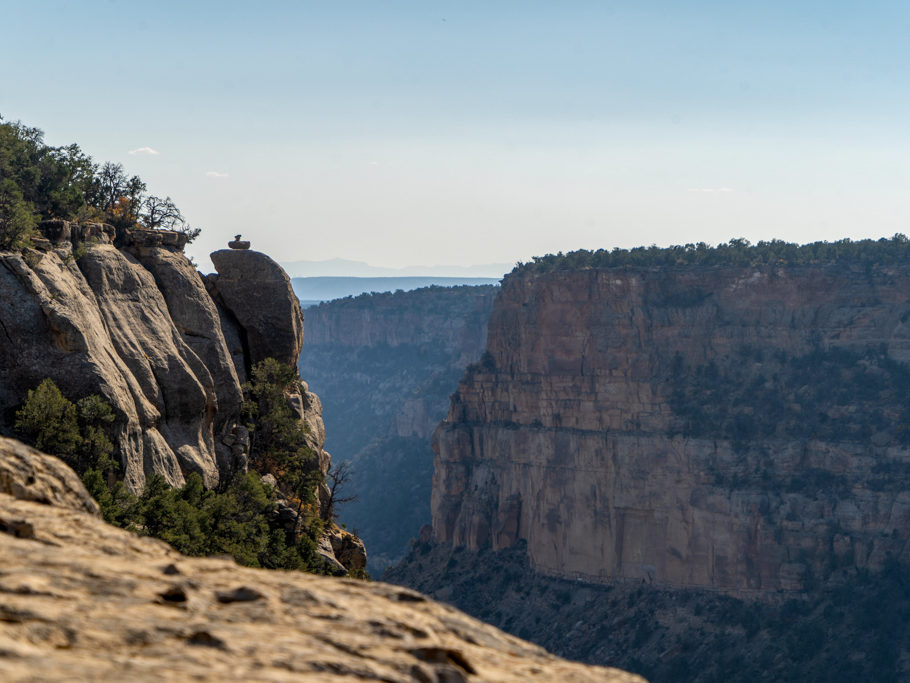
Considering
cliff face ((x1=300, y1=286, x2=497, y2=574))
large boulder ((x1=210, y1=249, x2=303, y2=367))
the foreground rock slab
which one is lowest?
cliff face ((x1=300, y1=286, x2=497, y2=574))

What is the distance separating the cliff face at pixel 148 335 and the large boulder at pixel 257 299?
0.11 ft

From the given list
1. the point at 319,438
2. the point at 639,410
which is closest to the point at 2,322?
the point at 319,438

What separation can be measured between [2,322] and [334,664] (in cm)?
1831

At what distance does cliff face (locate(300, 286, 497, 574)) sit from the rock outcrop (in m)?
110

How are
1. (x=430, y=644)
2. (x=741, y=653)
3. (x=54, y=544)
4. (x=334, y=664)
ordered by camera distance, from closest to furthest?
(x=334, y=664) < (x=430, y=644) < (x=54, y=544) < (x=741, y=653)

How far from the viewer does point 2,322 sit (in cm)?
2662

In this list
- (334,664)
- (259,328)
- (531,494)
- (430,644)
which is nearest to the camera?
(334,664)

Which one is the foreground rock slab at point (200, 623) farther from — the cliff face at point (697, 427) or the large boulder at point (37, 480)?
the cliff face at point (697, 427)

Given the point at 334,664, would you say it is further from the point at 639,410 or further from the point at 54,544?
the point at 639,410

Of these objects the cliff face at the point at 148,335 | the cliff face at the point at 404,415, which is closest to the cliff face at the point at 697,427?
the cliff face at the point at 404,415

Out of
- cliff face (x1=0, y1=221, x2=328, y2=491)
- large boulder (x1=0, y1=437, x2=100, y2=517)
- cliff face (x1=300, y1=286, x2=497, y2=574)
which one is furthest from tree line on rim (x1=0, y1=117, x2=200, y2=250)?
cliff face (x1=300, y1=286, x2=497, y2=574)

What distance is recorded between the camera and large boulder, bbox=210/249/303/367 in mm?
38594

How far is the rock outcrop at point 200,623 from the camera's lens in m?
10.4

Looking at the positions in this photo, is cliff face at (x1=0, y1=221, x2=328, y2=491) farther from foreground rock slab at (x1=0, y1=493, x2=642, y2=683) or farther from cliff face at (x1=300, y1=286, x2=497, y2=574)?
cliff face at (x1=300, y1=286, x2=497, y2=574)
